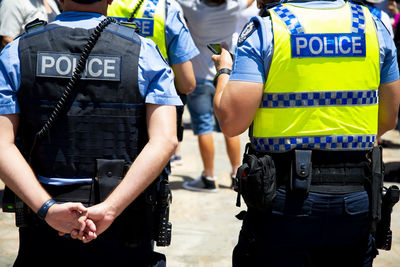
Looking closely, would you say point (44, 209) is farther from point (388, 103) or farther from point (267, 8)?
point (388, 103)

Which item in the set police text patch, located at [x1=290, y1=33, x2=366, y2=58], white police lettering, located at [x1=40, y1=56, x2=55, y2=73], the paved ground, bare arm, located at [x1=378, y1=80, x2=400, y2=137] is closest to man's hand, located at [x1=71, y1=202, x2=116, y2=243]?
white police lettering, located at [x1=40, y1=56, x2=55, y2=73]

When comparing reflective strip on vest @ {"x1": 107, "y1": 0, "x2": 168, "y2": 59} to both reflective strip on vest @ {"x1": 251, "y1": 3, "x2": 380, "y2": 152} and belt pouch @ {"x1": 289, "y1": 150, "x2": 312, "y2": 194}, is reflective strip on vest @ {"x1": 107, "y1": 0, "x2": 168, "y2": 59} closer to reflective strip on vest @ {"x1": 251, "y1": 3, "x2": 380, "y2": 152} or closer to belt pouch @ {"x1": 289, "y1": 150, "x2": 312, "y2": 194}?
reflective strip on vest @ {"x1": 251, "y1": 3, "x2": 380, "y2": 152}

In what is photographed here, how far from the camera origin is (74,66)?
2.31m

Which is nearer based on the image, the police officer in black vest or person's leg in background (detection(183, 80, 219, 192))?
the police officer in black vest

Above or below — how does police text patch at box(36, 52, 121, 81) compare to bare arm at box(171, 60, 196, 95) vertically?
above

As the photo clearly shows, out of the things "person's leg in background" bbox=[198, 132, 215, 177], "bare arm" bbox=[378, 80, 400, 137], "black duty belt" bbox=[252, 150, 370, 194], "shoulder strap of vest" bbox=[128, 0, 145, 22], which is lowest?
"person's leg in background" bbox=[198, 132, 215, 177]

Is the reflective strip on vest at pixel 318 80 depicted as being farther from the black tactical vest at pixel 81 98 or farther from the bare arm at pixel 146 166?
the black tactical vest at pixel 81 98

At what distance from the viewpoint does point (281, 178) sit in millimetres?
2572

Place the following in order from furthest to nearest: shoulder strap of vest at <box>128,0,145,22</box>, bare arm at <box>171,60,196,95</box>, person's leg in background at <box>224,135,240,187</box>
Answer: person's leg in background at <box>224,135,240,187</box> < bare arm at <box>171,60,196,95</box> < shoulder strap of vest at <box>128,0,145,22</box>

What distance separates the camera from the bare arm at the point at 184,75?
430 cm

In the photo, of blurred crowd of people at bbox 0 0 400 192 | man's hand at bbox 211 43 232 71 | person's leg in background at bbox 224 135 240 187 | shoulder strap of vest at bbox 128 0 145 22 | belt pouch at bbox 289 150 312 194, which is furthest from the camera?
person's leg in background at bbox 224 135 240 187

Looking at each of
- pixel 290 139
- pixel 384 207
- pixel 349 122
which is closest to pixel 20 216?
pixel 290 139

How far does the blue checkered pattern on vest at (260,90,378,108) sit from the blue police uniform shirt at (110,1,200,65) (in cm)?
176

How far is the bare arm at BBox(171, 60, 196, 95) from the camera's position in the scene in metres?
4.30
